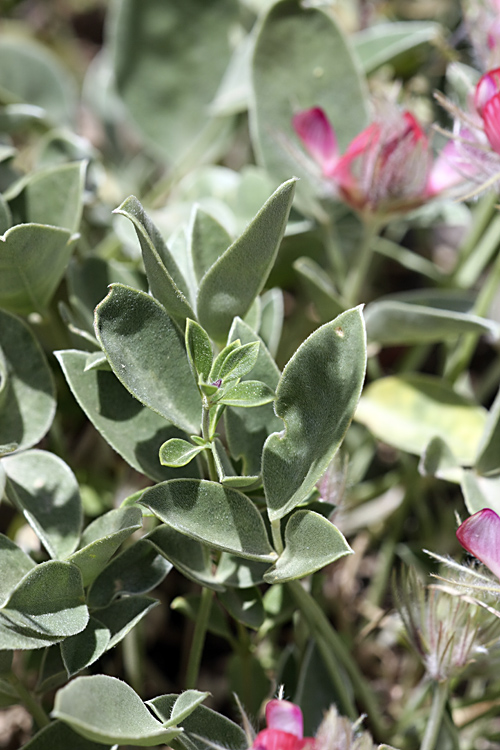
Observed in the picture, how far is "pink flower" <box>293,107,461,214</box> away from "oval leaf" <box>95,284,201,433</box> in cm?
32

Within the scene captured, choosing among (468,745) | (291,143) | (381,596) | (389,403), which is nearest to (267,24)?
(291,143)

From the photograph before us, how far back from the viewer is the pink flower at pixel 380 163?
0.75 metres

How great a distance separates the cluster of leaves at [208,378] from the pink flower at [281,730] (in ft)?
0.16

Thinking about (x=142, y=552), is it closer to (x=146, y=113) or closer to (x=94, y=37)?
(x=146, y=113)

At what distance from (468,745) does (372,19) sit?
1.14 meters

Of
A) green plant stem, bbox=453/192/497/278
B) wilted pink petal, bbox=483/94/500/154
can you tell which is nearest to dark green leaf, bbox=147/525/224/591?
wilted pink petal, bbox=483/94/500/154

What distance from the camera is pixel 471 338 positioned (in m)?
0.93

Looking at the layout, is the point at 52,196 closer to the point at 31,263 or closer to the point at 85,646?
the point at 31,263

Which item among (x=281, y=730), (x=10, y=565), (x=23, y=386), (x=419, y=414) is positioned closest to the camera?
(x=281, y=730)

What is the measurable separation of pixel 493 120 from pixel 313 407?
0.98 feet

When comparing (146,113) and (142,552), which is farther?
(146,113)

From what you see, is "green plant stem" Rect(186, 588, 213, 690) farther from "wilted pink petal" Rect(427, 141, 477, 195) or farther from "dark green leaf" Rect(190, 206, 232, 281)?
"wilted pink petal" Rect(427, 141, 477, 195)

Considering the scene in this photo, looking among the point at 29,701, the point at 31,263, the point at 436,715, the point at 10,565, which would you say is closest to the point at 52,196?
the point at 31,263

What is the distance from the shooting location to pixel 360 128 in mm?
879
